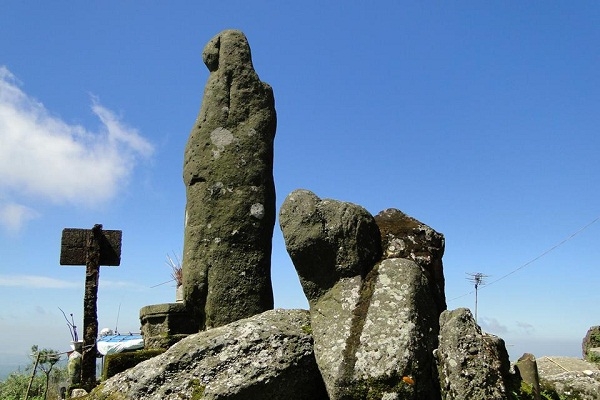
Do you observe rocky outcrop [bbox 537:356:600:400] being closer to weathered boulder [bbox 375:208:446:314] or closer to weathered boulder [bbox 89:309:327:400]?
weathered boulder [bbox 375:208:446:314]

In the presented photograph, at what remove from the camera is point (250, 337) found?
668 cm

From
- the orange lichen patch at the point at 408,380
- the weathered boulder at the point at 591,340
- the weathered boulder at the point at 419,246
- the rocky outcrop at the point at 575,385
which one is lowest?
the rocky outcrop at the point at 575,385

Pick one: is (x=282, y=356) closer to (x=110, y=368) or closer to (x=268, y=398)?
(x=268, y=398)

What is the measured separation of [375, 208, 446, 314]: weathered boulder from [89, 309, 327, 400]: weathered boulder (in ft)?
4.53

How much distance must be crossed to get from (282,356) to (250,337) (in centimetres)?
41

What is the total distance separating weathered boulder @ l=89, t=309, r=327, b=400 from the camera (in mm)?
6449

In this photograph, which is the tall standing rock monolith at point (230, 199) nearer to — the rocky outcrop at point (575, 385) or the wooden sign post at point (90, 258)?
the wooden sign post at point (90, 258)

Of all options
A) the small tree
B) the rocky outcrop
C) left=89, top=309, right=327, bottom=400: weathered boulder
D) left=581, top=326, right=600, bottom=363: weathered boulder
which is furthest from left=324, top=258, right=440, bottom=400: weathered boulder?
left=581, top=326, right=600, bottom=363: weathered boulder

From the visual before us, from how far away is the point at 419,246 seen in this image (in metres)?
6.95

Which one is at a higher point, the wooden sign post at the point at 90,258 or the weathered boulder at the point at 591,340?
the wooden sign post at the point at 90,258

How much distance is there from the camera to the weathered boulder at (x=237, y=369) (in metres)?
6.45

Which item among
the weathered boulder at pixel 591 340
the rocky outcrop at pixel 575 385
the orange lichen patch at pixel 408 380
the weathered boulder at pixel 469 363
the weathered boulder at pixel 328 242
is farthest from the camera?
the weathered boulder at pixel 591 340

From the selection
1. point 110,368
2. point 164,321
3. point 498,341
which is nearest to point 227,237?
point 164,321

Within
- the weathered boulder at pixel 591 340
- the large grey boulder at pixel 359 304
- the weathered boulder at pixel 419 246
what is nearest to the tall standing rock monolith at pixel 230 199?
the large grey boulder at pixel 359 304
